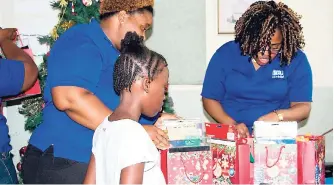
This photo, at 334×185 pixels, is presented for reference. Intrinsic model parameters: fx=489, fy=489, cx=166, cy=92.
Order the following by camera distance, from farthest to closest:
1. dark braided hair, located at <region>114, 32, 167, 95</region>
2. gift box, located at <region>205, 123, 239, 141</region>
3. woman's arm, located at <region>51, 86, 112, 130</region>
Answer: gift box, located at <region>205, 123, 239, 141</region>, woman's arm, located at <region>51, 86, 112, 130</region>, dark braided hair, located at <region>114, 32, 167, 95</region>

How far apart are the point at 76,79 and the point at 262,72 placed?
1290 mm

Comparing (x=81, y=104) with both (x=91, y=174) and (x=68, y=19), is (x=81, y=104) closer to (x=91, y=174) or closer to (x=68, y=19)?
(x=91, y=174)

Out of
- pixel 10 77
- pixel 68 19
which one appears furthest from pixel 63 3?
pixel 10 77

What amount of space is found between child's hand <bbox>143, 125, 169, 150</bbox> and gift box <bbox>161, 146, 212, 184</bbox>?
0.11 ft

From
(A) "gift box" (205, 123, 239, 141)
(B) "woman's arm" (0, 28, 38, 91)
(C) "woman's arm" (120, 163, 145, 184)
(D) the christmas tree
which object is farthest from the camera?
(D) the christmas tree

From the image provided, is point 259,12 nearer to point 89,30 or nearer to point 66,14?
point 89,30

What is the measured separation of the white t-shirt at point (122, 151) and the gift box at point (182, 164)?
20 centimetres

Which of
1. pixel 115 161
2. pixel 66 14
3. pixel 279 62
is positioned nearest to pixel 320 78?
pixel 279 62

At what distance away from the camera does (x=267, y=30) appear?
2756 mm

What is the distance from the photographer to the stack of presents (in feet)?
6.79

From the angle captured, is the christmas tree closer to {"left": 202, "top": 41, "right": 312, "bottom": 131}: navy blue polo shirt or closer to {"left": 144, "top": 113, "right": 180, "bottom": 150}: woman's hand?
{"left": 202, "top": 41, "right": 312, "bottom": 131}: navy blue polo shirt

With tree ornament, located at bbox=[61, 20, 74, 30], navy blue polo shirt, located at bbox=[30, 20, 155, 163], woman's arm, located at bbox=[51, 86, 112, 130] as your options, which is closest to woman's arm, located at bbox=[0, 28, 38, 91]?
navy blue polo shirt, located at bbox=[30, 20, 155, 163]

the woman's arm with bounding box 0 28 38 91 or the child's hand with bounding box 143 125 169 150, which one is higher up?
the woman's arm with bounding box 0 28 38 91

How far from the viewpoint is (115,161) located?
1.69 m
